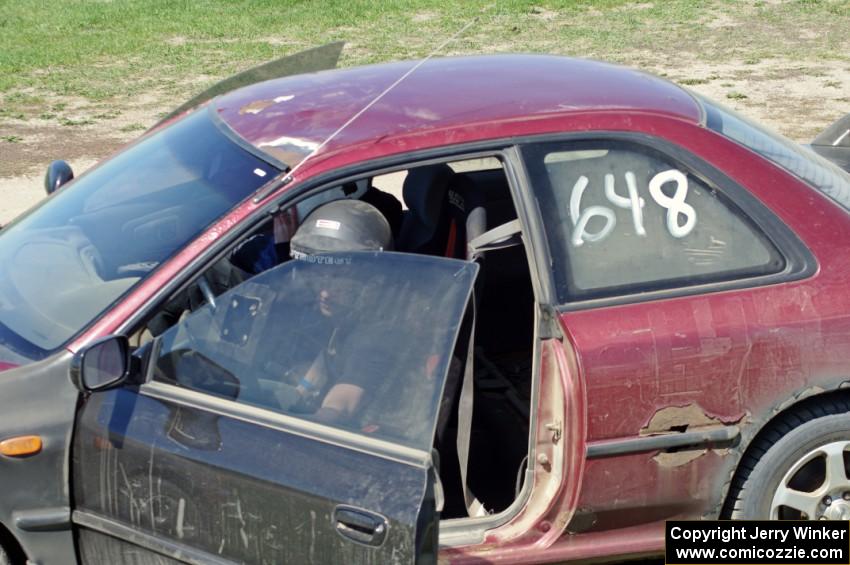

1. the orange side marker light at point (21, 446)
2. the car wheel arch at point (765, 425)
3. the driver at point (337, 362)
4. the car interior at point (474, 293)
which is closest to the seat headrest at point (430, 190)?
the car interior at point (474, 293)

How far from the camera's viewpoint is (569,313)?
10.1 feet

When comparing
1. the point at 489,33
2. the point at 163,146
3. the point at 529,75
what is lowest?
the point at 489,33

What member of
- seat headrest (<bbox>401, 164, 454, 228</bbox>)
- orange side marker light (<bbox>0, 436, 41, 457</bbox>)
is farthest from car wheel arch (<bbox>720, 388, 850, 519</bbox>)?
orange side marker light (<bbox>0, 436, 41, 457</bbox>)

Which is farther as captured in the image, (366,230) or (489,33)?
(489,33)

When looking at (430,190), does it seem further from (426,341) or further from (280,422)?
(280,422)

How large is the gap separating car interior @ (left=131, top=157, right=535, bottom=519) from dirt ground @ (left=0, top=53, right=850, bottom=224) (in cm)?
478

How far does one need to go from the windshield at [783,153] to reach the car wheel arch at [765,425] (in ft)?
1.98

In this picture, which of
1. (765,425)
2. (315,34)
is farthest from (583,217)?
(315,34)

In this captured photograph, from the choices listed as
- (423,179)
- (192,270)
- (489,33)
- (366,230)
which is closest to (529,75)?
(423,179)

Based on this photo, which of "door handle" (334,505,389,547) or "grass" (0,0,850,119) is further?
"grass" (0,0,850,119)

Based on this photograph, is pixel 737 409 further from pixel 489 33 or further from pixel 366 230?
pixel 489 33

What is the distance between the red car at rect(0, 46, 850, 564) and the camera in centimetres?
279

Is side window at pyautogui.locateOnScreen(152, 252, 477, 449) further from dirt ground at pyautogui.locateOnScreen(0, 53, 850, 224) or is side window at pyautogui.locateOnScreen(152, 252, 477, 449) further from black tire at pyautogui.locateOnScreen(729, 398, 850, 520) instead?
dirt ground at pyautogui.locateOnScreen(0, 53, 850, 224)

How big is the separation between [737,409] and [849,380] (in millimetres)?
350
